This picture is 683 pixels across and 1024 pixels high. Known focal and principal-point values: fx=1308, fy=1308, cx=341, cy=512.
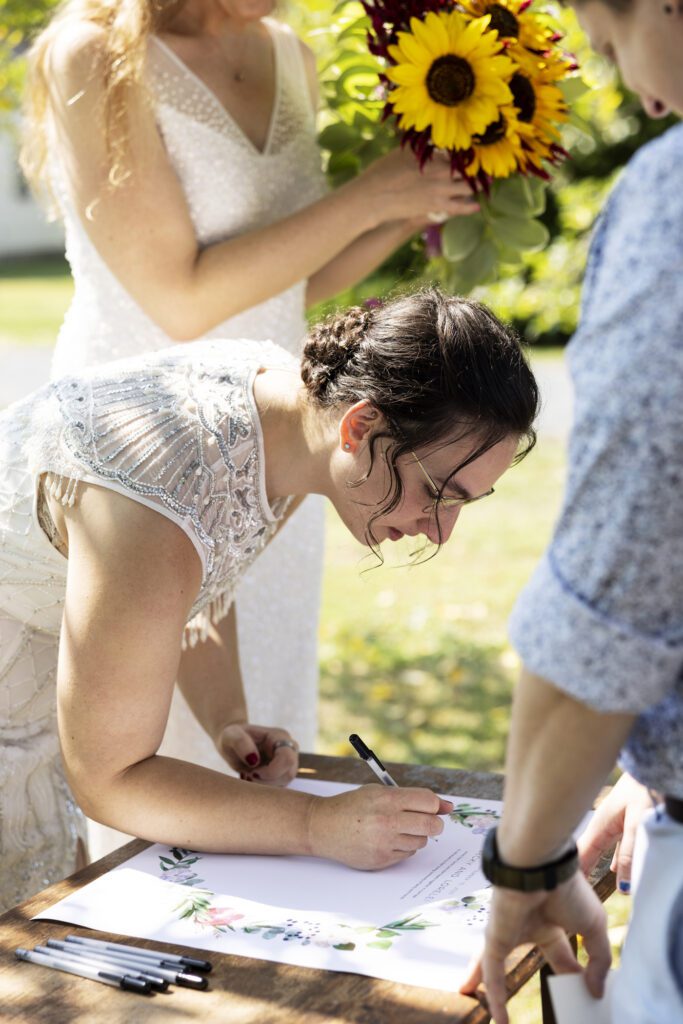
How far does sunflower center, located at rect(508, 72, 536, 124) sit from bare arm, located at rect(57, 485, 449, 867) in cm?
109

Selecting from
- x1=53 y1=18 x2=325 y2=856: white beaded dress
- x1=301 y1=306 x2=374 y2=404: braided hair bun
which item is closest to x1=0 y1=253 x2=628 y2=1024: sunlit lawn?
x1=53 y1=18 x2=325 y2=856: white beaded dress

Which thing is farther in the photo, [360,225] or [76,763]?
[360,225]

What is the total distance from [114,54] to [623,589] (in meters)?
1.76

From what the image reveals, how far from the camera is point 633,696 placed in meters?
1.01

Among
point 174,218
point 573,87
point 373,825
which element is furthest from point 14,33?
A: point 373,825

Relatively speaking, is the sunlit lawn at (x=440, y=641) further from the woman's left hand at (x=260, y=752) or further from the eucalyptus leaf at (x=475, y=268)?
the woman's left hand at (x=260, y=752)

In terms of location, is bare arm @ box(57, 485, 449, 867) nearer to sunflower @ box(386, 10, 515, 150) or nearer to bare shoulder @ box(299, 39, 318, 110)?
sunflower @ box(386, 10, 515, 150)

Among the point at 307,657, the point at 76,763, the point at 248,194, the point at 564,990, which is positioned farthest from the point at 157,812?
the point at 248,194

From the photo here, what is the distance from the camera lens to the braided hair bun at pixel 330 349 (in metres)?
1.82

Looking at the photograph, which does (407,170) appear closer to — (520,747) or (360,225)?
(360,225)

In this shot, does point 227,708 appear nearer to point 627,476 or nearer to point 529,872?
point 529,872

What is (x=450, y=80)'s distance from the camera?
2250 millimetres

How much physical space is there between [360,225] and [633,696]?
167 cm

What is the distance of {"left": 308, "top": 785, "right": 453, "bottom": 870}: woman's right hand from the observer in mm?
1667
